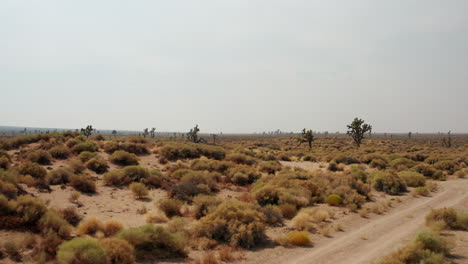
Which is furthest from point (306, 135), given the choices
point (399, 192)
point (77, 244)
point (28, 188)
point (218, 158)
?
point (77, 244)

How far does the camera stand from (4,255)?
27.1ft

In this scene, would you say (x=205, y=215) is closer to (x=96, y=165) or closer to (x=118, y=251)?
(x=118, y=251)

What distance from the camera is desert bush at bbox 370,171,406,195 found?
2086 cm

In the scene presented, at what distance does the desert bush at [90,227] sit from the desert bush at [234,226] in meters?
3.90

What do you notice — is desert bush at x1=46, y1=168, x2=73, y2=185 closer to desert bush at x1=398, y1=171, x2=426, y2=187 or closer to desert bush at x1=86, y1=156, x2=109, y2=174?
desert bush at x1=86, y1=156, x2=109, y2=174

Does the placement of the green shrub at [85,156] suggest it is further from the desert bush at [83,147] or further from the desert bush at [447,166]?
the desert bush at [447,166]

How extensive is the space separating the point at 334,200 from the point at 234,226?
8617 mm

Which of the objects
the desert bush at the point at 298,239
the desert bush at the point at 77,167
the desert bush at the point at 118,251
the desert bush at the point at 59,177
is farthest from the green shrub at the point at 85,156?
the desert bush at the point at 298,239

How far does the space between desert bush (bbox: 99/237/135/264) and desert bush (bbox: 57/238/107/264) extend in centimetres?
32

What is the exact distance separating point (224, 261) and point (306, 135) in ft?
184

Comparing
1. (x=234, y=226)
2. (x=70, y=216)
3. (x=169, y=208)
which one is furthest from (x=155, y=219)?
(x=234, y=226)

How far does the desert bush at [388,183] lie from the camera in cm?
2086

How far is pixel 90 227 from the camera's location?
10.8 metres

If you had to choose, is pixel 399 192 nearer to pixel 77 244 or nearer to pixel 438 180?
pixel 438 180
